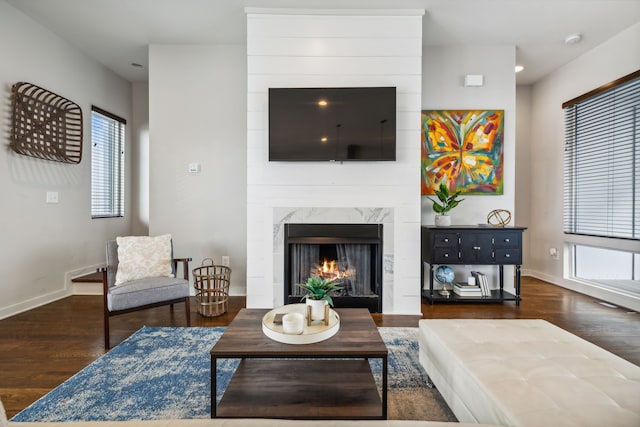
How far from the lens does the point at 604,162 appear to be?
12.1 ft

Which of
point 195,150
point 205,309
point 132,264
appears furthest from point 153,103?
point 205,309

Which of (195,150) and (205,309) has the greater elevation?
(195,150)

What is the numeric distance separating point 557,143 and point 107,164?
19.9 ft

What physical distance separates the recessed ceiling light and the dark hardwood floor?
2857mm

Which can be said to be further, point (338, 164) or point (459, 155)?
point (459, 155)

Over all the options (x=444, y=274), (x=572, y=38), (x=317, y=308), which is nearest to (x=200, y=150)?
(x=317, y=308)

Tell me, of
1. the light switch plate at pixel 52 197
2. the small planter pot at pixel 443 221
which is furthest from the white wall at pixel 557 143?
the light switch plate at pixel 52 197

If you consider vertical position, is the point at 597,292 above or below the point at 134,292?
below

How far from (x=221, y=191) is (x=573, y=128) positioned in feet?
14.6

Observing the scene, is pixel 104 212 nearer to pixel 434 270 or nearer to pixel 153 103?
pixel 153 103

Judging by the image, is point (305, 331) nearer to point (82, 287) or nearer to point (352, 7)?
point (352, 7)

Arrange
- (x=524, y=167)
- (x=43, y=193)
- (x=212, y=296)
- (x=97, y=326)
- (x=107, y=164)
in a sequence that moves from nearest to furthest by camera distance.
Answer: (x=97, y=326) → (x=212, y=296) → (x=43, y=193) → (x=107, y=164) → (x=524, y=167)

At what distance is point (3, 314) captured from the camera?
9.83ft

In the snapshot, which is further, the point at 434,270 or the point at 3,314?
the point at 434,270
